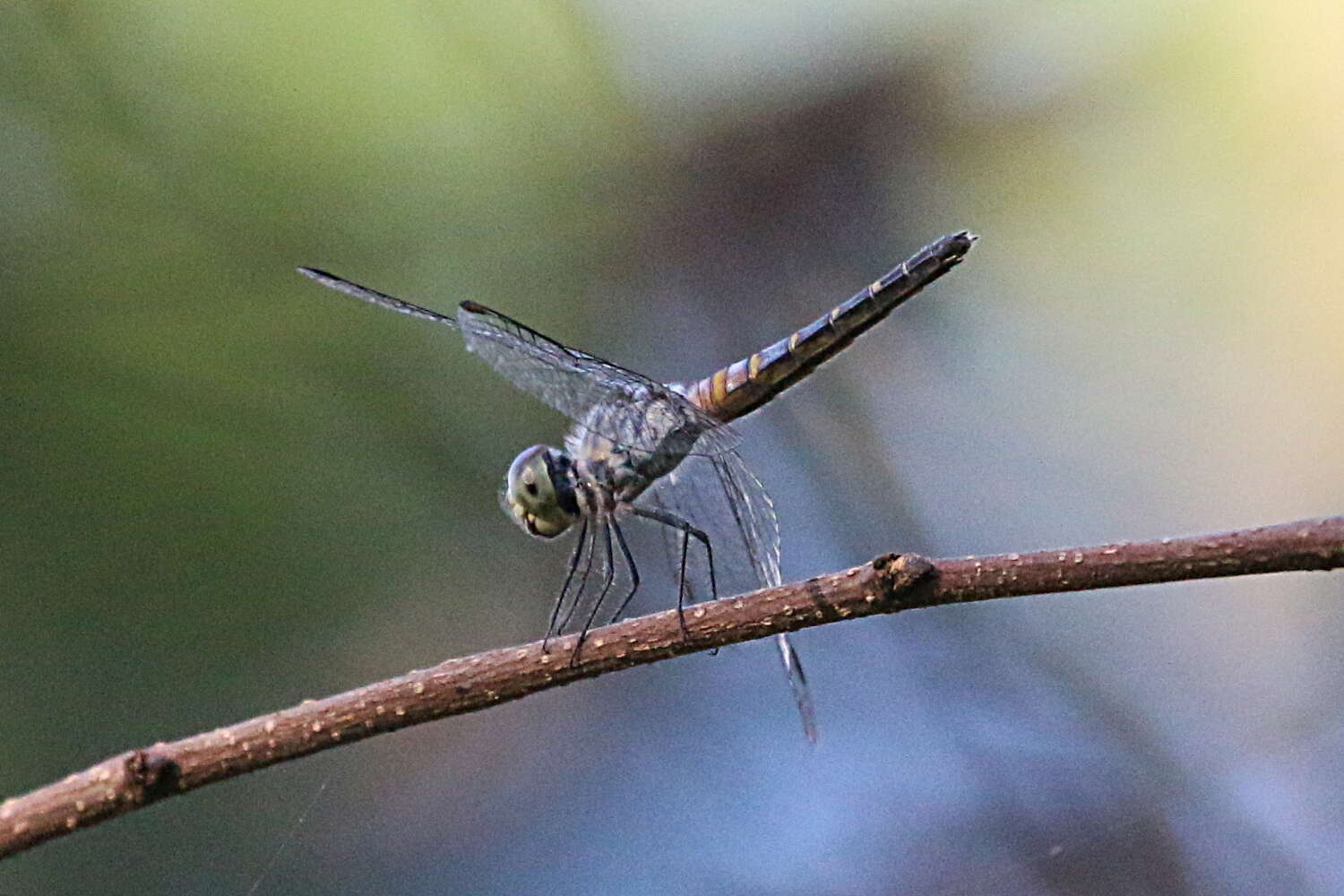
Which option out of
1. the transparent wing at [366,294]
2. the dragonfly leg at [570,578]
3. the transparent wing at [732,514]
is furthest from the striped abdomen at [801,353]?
the transparent wing at [366,294]

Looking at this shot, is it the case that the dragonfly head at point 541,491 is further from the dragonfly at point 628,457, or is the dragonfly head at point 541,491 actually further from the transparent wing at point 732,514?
the transparent wing at point 732,514

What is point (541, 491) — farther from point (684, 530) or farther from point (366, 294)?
point (366, 294)

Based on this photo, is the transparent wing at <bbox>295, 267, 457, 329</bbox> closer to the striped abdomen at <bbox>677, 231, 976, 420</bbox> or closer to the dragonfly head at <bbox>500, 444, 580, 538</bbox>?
the dragonfly head at <bbox>500, 444, 580, 538</bbox>

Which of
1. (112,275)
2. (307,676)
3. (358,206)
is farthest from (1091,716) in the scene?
(112,275)

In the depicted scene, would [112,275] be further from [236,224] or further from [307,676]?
[307,676]

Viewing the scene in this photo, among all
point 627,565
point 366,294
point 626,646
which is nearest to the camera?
point 626,646

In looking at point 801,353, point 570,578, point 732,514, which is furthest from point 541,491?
point 801,353
